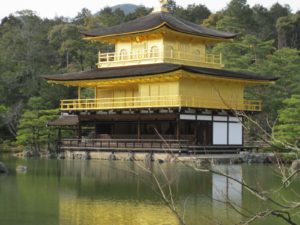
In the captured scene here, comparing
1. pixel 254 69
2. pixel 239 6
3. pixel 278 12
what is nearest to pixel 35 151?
pixel 254 69

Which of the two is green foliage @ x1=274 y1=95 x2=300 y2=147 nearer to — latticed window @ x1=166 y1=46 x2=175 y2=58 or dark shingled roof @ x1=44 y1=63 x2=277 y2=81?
dark shingled roof @ x1=44 y1=63 x2=277 y2=81

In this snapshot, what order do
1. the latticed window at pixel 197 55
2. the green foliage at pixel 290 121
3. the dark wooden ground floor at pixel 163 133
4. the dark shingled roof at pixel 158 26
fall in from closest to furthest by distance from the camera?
1. the green foliage at pixel 290 121
2. the dark wooden ground floor at pixel 163 133
3. the dark shingled roof at pixel 158 26
4. the latticed window at pixel 197 55

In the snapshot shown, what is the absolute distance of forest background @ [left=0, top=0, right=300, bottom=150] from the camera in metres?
40.2

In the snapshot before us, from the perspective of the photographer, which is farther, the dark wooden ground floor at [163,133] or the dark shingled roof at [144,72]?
the dark shingled roof at [144,72]

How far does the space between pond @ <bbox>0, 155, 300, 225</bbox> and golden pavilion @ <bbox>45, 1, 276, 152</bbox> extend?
9605mm

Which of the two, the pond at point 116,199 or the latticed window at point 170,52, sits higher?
the latticed window at point 170,52

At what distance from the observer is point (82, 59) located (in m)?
56.7

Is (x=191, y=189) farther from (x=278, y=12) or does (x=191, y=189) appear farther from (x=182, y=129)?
(x=278, y=12)

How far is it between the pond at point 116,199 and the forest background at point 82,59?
10891mm

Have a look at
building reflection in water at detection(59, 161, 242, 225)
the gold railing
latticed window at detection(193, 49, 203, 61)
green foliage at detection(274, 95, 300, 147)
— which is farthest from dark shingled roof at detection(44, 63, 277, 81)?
building reflection in water at detection(59, 161, 242, 225)

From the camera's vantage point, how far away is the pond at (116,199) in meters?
12.8

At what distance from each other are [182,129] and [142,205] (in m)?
20.4

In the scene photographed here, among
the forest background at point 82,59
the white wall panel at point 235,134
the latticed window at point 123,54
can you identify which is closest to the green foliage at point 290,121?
the forest background at point 82,59

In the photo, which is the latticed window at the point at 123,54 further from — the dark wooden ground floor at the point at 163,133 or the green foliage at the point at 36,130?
the green foliage at the point at 36,130
